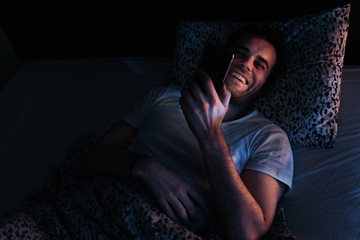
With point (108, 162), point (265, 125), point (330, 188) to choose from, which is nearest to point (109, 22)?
point (108, 162)

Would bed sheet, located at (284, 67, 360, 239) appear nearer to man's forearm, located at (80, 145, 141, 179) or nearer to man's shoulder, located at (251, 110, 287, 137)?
man's shoulder, located at (251, 110, 287, 137)

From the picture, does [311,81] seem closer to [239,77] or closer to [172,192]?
[239,77]

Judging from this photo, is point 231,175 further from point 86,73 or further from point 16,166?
point 86,73

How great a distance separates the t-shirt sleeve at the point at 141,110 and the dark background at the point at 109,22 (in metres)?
0.68

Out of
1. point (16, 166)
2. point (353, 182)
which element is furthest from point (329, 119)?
point (16, 166)

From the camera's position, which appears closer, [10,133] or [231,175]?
[231,175]

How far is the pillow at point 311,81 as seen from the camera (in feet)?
3.89

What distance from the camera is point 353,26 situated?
4.75 feet

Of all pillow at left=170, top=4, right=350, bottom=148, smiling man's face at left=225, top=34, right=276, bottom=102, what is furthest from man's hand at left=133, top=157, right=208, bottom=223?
pillow at left=170, top=4, right=350, bottom=148

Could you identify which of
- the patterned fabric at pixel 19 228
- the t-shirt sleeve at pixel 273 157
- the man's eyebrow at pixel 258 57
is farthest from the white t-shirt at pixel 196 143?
the patterned fabric at pixel 19 228

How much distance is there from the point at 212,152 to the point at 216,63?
275 millimetres

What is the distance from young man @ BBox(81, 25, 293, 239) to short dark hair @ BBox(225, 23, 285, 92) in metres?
0.01

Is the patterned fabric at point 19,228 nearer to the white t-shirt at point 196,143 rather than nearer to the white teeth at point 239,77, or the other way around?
the white t-shirt at point 196,143

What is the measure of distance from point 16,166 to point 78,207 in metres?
0.53
